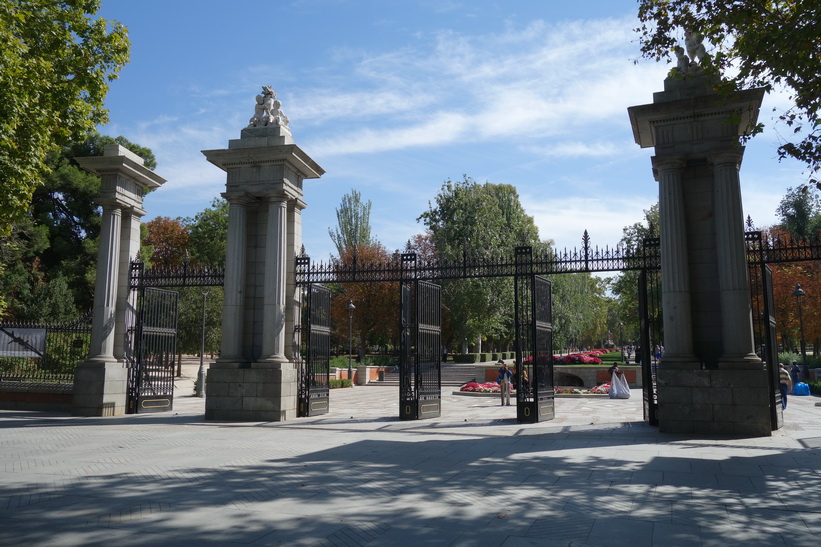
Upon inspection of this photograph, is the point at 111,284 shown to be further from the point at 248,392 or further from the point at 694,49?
the point at 694,49

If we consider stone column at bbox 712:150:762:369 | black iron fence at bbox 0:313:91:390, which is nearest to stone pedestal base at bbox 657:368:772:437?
stone column at bbox 712:150:762:369

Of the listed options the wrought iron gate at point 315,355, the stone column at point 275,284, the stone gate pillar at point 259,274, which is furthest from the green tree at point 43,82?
the wrought iron gate at point 315,355

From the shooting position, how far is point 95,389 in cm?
1644

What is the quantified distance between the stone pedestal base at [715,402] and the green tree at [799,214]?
1831 inches

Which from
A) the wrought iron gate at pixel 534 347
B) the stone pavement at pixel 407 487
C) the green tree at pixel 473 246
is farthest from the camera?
the green tree at pixel 473 246

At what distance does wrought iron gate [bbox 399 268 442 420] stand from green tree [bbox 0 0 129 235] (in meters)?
9.14

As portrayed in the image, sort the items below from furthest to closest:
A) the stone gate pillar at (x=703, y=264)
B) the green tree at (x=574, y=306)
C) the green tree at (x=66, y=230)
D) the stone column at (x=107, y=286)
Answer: the green tree at (x=574, y=306) < the green tree at (x=66, y=230) < the stone column at (x=107, y=286) < the stone gate pillar at (x=703, y=264)

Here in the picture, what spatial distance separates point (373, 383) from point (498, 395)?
15.8 m

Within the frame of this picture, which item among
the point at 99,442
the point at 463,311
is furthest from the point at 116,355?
the point at 463,311

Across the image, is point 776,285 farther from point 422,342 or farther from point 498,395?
point 422,342

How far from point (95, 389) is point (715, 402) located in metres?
15.0

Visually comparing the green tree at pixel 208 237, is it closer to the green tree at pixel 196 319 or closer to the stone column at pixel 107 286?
the green tree at pixel 196 319

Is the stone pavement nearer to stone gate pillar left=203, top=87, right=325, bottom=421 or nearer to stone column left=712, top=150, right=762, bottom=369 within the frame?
stone column left=712, top=150, right=762, bottom=369

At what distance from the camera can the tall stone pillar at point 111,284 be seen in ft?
54.2
